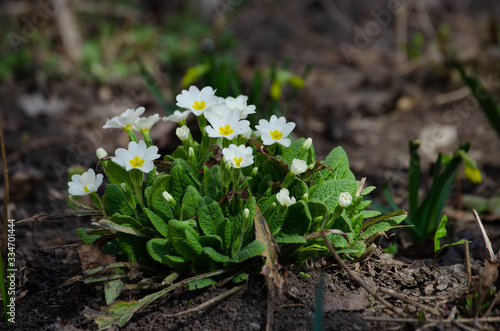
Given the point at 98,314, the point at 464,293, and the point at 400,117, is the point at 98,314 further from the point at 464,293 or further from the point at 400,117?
the point at 400,117

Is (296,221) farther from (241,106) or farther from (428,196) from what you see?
(428,196)

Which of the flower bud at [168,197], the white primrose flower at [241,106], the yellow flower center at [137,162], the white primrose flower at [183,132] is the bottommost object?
the flower bud at [168,197]

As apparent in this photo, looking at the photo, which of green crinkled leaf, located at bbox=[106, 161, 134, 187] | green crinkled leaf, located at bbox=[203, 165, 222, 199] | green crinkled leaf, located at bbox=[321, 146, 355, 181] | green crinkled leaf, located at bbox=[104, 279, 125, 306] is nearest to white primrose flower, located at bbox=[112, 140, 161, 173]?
green crinkled leaf, located at bbox=[106, 161, 134, 187]

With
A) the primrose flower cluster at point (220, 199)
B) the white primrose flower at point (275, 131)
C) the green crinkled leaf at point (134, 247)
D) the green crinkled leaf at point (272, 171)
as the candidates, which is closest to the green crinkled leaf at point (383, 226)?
the primrose flower cluster at point (220, 199)

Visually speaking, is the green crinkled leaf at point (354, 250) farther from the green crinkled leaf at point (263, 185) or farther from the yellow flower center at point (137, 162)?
the yellow flower center at point (137, 162)

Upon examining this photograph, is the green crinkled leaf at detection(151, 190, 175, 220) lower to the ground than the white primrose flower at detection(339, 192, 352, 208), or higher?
higher

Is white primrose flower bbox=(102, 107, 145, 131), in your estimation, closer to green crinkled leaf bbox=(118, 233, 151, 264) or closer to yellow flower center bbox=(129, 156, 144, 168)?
yellow flower center bbox=(129, 156, 144, 168)
